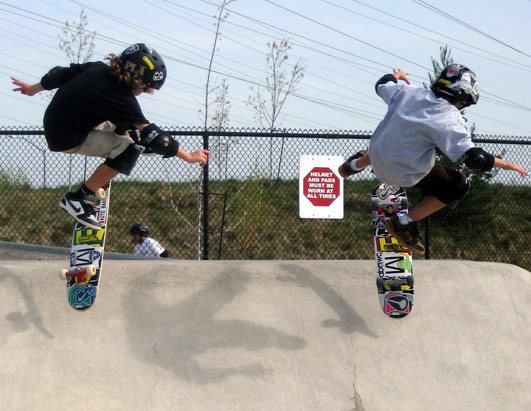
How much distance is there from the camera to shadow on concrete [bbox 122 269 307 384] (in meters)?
4.59

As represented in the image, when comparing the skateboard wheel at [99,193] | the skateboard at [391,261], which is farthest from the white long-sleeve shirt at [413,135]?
the skateboard wheel at [99,193]

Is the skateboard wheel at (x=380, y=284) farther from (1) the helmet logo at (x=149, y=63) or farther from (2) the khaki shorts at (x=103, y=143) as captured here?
(1) the helmet logo at (x=149, y=63)

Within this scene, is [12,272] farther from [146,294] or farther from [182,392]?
[182,392]

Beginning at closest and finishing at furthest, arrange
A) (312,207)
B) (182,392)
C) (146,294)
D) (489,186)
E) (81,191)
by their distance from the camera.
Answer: (182,392)
(81,191)
(146,294)
(312,207)
(489,186)

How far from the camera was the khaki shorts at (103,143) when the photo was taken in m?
4.56

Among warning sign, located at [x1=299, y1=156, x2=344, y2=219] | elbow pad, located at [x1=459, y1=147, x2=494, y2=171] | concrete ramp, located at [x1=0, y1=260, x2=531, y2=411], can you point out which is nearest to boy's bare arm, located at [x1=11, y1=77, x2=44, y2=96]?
concrete ramp, located at [x1=0, y1=260, x2=531, y2=411]

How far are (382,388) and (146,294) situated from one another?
188 centimetres

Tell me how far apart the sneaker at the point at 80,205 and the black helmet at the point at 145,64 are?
3.03ft

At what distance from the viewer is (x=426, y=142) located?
441 centimetres

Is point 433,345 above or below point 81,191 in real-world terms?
below

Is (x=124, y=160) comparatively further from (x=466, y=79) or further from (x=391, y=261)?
(x=466, y=79)

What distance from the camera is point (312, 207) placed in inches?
362

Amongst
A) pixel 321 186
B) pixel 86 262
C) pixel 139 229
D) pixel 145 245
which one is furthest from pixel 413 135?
pixel 145 245

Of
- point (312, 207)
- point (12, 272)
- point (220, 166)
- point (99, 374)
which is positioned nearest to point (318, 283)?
point (99, 374)
